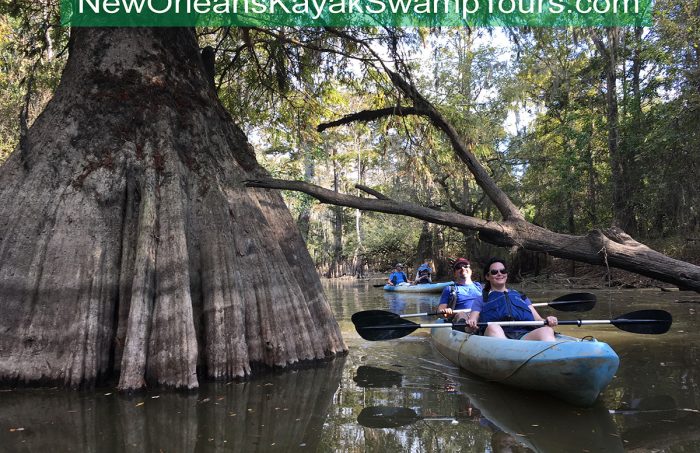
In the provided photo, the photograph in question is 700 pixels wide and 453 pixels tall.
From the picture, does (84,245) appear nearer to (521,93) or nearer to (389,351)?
(389,351)

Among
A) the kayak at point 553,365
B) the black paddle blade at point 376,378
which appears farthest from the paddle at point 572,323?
the kayak at point 553,365

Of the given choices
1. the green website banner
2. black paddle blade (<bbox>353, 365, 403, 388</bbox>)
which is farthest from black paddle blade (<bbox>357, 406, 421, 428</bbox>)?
the green website banner

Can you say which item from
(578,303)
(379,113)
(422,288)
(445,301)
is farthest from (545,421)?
(422,288)

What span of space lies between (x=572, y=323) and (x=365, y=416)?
259cm

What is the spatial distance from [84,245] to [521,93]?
21.3 meters

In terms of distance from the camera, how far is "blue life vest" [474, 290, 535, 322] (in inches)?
225

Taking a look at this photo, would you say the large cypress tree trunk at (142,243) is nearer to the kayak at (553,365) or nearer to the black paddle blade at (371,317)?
the black paddle blade at (371,317)

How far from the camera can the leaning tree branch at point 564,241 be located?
5.43m

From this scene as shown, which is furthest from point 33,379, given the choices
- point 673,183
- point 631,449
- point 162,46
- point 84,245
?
point 673,183

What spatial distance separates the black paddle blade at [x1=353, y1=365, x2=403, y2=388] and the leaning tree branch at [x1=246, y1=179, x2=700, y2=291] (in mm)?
1826

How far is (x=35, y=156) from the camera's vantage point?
5.96 metres

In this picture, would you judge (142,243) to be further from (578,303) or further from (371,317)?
(578,303)

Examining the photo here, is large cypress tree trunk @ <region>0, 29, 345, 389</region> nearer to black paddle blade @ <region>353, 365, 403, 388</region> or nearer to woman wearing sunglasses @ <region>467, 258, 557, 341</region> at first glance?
black paddle blade @ <region>353, 365, 403, 388</region>

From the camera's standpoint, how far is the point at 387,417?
4.34 m
